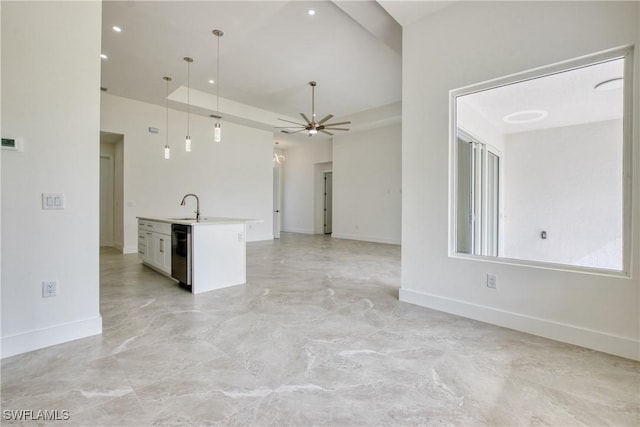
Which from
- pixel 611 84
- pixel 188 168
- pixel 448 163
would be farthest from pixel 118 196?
pixel 611 84

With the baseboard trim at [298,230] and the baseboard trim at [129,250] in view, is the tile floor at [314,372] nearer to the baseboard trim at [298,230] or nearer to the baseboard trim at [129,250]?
the baseboard trim at [129,250]

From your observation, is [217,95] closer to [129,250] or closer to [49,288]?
[129,250]

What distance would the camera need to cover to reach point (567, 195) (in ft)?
9.37

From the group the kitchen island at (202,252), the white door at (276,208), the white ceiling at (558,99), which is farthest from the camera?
the white door at (276,208)

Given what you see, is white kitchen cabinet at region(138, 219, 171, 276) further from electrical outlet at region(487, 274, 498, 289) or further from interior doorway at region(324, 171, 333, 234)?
interior doorway at region(324, 171, 333, 234)

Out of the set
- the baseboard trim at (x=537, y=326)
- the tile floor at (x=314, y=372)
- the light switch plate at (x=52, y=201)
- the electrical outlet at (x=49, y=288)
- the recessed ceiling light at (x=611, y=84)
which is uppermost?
the recessed ceiling light at (x=611, y=84)

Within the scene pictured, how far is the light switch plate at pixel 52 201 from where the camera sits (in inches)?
84.0

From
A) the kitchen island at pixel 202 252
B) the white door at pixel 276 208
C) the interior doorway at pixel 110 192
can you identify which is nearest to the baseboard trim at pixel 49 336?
the kitchen island at pixel 202 252

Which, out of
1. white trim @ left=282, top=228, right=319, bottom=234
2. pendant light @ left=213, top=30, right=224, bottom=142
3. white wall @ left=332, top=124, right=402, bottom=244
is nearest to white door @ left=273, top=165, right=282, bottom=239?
white trim @ left=282, top=228, right=319, bottom=234

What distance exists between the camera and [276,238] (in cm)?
929

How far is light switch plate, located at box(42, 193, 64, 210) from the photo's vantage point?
2.13m

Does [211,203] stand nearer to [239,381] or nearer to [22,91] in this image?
[22,91]

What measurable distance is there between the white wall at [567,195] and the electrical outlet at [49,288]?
3840 mm

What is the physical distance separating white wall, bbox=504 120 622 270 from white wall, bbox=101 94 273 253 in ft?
21.3
